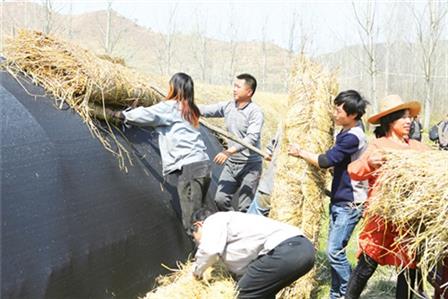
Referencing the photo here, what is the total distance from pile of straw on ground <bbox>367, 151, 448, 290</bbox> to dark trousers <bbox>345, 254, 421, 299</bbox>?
1.96ft

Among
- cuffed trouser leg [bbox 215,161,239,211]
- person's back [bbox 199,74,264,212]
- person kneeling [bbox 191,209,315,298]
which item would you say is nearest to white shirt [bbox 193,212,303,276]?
person kneeling [bbox 191,209,315,298]

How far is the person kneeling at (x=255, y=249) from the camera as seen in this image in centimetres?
375

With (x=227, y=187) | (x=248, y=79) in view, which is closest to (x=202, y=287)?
(x=227, y=187)

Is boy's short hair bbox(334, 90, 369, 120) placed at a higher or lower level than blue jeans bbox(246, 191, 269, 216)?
higher

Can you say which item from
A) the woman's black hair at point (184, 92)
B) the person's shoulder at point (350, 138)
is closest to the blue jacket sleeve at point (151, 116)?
the woman's black hair at point (184, 92)

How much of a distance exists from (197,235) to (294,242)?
0.72 metres

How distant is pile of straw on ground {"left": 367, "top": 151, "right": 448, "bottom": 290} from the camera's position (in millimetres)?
3244

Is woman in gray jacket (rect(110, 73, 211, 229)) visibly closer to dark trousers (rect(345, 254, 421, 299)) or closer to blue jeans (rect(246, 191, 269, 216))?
blue jeans (rect(246, 191, 269, 216))

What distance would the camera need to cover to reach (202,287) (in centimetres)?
404

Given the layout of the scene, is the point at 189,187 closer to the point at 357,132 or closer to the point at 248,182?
the point at 248,182

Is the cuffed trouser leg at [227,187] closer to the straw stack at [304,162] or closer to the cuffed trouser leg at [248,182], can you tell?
the cuffed trouser leg at [248,182]

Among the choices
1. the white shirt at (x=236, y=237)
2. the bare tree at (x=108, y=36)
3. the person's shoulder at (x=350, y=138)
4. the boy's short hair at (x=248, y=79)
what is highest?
the bare tree at (x=108, y=36)

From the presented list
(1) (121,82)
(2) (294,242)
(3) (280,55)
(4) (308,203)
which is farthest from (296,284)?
(3) (280,55)

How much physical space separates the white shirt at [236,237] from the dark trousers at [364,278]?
708 millimetres
